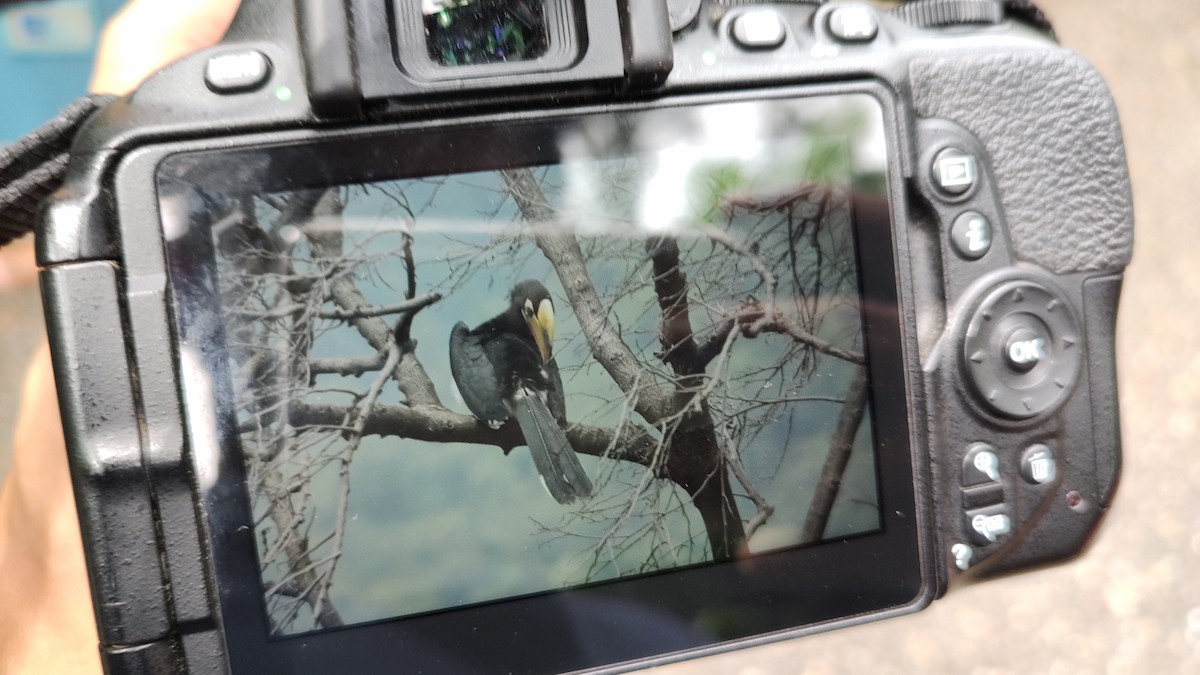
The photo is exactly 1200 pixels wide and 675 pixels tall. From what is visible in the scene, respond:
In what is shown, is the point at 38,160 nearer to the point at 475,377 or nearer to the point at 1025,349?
the point at 475,377

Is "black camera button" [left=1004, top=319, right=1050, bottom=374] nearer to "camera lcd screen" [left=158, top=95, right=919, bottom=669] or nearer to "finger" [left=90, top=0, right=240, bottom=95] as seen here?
"camera lcd screen" [left=158, top=95, right=919, bottom=669]

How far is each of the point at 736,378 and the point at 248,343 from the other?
0.24 meters

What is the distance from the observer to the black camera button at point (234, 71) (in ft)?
1.23

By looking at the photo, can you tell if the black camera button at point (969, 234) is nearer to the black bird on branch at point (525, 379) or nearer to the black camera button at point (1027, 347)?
the black camera button at point (1027, 347)

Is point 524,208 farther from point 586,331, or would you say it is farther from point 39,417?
point 39,417

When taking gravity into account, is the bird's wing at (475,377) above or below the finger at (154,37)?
below

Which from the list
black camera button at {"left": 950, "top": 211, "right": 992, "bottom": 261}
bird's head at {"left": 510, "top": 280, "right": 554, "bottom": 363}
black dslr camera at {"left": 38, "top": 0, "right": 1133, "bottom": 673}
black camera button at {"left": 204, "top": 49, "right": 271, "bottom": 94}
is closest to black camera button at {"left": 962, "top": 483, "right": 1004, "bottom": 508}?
black dslr camera at {"left": 38, "top": 0, "right": 1133, "bottom": 673}

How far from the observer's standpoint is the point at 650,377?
1.39 feet

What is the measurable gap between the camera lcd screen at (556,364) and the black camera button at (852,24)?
30 millimetres

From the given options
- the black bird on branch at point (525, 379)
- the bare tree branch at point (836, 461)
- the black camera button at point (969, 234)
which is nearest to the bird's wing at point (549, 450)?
the black bird on branch at point (525, 379)

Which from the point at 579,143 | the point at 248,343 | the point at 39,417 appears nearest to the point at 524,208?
the point at 579,143

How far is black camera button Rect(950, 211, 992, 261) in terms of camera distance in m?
0.44

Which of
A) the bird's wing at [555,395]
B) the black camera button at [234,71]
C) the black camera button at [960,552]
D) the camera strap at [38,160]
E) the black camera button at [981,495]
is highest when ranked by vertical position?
the black camera button at [234,71]

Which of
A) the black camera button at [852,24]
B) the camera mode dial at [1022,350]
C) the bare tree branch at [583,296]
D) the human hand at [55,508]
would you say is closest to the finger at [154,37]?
the human hand at [55,508]
